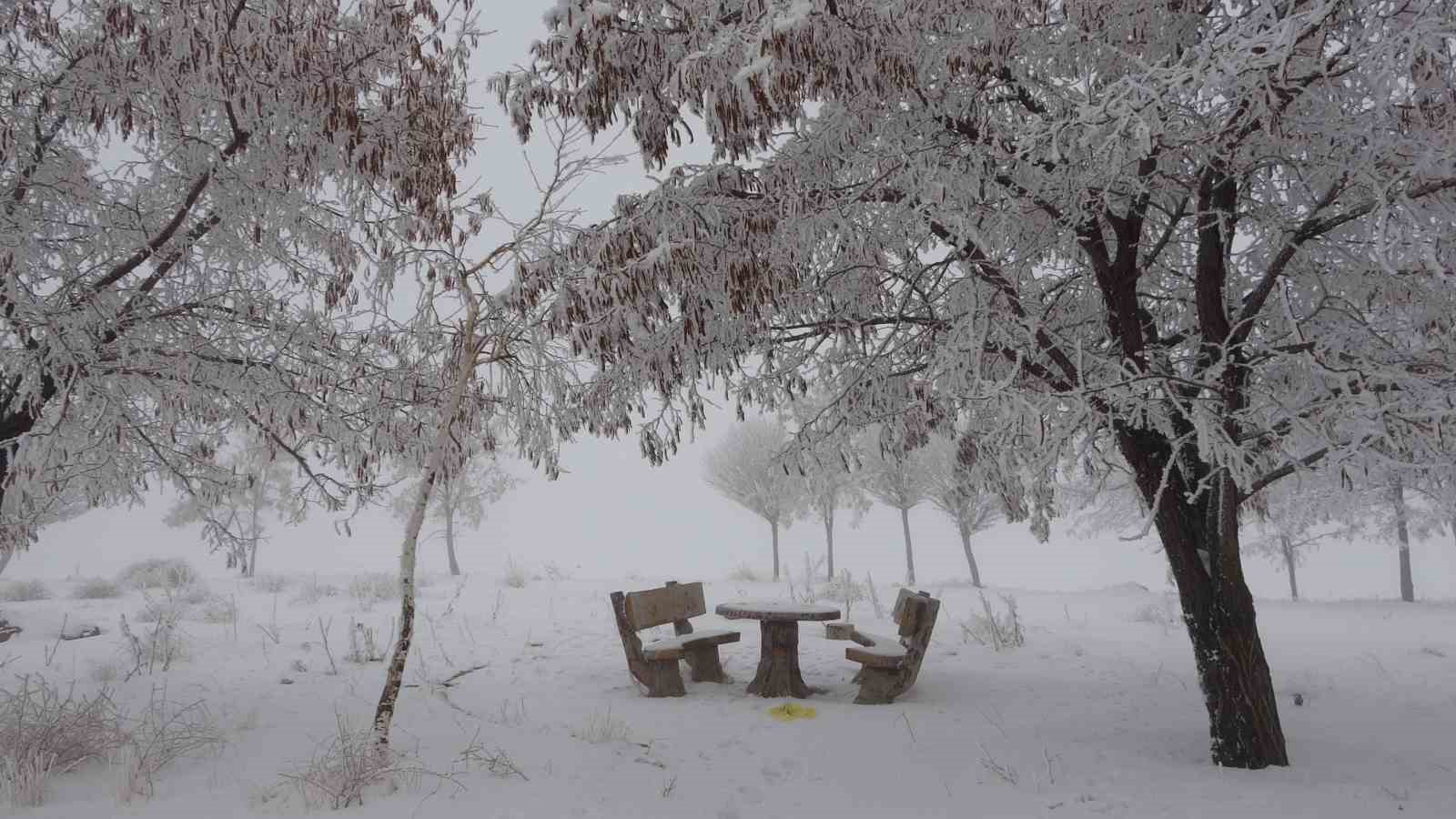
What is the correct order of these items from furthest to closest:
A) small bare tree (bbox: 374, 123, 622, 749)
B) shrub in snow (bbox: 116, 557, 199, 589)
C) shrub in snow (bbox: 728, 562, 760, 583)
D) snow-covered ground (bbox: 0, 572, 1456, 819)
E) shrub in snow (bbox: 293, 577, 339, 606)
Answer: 1. shrub in snow (bbox: 728, 562, 760, 583)
2. shrub in snow (bbox: 116, 557, 199, 589)
3. shrub in snow (bbox: 293, 577, 339, 606)
4. small bare tree (bbox: 374, 123, 622, 749)
5. snow-covered ground (bbox: 0, 572, 1456, 819)

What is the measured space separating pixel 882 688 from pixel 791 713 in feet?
2.44

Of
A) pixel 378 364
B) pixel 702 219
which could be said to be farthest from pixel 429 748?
pixel 702 219

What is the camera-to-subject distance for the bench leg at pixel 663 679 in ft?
19.6

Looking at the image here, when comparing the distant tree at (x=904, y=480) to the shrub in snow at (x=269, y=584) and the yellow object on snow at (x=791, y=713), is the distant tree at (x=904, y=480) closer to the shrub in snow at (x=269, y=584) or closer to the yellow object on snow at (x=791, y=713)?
the shrub in snow at (x=269, y=584)

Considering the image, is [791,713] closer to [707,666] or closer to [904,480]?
[707,666]

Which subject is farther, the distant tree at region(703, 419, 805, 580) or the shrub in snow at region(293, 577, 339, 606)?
the distant tree at region(703, 419, 805, 580)

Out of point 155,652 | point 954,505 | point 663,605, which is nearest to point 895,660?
point 663,605

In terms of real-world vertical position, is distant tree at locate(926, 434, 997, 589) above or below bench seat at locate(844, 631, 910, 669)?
above

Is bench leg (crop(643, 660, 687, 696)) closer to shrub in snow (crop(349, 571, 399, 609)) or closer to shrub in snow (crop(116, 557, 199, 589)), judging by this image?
shrub in snow (crop(349, 571, 399, 609))

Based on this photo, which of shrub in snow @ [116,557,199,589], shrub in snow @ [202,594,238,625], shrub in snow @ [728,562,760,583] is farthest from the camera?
shrub in snow @ [728,562,760,583]

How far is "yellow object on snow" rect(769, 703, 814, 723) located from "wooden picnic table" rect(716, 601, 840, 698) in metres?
0.38

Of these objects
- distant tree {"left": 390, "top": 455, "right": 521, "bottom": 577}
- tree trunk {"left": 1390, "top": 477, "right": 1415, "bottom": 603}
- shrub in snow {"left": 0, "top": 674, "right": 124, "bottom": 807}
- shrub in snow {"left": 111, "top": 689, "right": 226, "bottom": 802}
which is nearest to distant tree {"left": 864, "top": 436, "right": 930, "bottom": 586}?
tree trunk {"left": 1390, "top": 477, "right": 1415, "bottom": 603}

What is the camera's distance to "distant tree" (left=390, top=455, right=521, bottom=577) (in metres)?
21.4

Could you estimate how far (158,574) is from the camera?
1548cm
